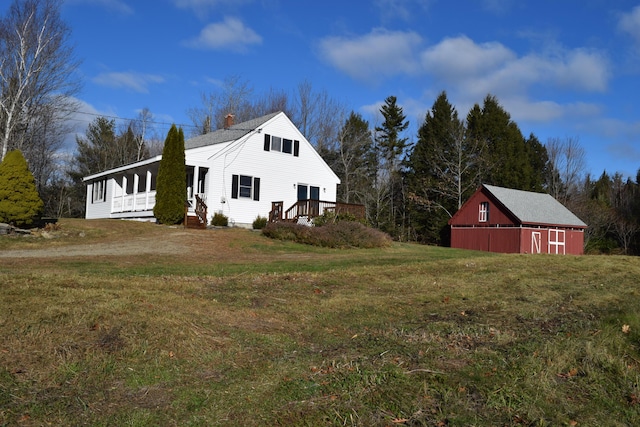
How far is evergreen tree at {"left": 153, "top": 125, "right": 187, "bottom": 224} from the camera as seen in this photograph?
22.1 meters

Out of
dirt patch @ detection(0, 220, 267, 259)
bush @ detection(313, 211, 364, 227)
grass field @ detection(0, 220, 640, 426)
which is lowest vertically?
grass field @ detection(0, 220, 640, 426)

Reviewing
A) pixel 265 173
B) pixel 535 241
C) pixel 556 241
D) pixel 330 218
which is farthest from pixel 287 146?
pixel 556 241

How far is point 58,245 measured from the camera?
1552cm

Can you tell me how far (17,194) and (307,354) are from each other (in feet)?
50.9

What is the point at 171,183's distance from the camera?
21984 mm

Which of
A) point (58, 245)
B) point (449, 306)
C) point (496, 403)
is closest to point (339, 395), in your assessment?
point (496, 403)

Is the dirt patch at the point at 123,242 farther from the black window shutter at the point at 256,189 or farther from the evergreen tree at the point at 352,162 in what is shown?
the evergreen tree at the point at 352,162

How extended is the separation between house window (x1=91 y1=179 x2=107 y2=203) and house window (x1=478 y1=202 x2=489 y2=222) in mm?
23716

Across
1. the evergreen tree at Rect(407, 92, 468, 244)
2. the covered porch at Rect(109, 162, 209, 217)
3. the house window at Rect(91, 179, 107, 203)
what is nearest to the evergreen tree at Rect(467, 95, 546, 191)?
the evergreen tree at Rect(407, 92, 468, 244)

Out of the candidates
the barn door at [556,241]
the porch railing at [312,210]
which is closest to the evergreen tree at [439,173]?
the barn door at [556,241]

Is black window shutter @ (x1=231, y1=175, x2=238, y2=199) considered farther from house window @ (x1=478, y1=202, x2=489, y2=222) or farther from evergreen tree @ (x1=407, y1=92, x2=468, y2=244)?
evergreen tree @ (x1=407, y1=92, x2=468, y2=244)

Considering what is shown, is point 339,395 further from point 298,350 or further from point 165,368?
point 165,368

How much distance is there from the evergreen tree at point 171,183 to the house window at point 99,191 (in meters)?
10.4

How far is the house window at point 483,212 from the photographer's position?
33.4m
